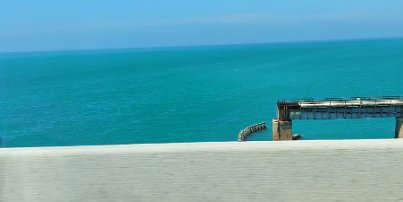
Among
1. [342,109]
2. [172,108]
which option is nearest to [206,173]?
[342,109]

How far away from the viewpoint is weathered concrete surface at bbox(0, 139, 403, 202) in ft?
34.1

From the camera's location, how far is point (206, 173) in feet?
34.9

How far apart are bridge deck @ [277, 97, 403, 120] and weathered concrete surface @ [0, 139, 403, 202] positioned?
2738 centimetres

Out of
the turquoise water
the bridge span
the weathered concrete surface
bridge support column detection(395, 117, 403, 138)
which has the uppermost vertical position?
the weathered concrete surface

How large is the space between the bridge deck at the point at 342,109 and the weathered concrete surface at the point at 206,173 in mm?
27381

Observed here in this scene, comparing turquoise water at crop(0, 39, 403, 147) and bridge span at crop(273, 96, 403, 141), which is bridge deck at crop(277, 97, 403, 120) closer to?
bridge span at crop(273, 96, 403, 141)

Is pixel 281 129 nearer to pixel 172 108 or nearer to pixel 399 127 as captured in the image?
pixel 399 127

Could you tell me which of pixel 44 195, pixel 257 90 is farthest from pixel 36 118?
pixel 44 195

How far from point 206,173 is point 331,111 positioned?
30.2 meters

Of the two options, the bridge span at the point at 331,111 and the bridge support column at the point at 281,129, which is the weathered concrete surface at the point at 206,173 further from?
the bridge span at the point at 331,111

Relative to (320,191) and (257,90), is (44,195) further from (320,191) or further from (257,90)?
(257,90)

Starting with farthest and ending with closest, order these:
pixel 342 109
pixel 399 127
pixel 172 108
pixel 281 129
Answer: pixel 172 108
pixel 342 109
pixel 399 127
pixel 281 129

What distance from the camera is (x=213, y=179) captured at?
10.6m

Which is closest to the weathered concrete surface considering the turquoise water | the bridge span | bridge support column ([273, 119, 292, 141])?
bridge support column ([273, 119, 292, 141])
